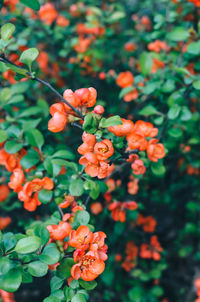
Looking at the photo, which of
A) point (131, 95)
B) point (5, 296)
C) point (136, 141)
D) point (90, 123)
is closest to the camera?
point (90, 123)

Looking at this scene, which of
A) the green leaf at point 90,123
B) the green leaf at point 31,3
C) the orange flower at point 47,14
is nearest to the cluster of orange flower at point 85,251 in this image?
the green leaf at point 90,123

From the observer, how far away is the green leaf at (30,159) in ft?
4.20

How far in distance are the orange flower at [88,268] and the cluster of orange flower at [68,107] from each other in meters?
0.46

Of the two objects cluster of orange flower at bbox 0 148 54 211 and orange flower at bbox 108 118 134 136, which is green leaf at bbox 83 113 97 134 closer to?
orange flower at bbox 108 118 134 136

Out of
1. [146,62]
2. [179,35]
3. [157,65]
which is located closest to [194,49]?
[179,35]

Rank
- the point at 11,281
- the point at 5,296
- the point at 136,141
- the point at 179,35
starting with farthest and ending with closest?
the point at 179,35 → the point at 5,296 → the point at 136,141 → the point at 11,281

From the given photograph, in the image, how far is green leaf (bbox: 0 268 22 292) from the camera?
2.69ft

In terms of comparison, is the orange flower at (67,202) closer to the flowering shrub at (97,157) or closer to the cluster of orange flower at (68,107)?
the flowering shrub at (97,157)

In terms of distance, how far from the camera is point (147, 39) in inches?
81.2

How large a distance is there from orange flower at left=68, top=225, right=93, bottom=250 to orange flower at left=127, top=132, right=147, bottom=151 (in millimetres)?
381

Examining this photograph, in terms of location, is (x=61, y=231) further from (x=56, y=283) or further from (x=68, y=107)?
(x=68, y=107)

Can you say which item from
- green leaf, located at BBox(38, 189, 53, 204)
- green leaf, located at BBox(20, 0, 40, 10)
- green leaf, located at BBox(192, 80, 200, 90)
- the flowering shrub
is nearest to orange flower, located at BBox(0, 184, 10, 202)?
the flowering shrub

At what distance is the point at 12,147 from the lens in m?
1.30

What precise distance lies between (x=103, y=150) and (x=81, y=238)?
0.31 m
